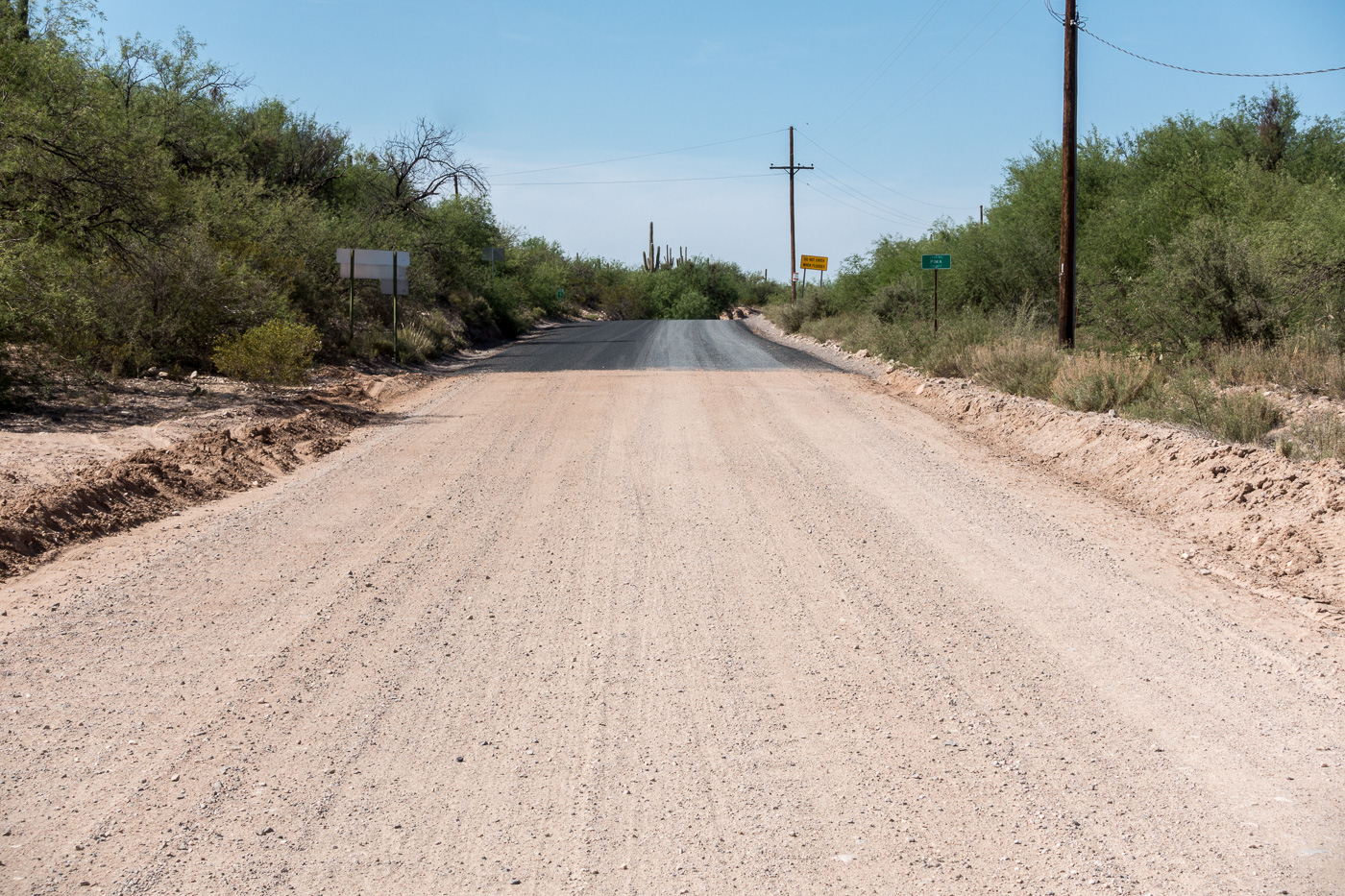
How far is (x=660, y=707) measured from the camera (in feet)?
16.8

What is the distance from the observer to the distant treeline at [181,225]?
594 inches

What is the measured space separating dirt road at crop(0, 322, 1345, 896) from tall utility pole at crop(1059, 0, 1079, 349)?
36.1 feet

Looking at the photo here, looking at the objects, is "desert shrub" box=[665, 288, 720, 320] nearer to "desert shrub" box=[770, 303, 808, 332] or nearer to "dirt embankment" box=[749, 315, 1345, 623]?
"desert shrub" box=[770, 303, 808, 332]

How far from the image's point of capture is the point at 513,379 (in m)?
22.3

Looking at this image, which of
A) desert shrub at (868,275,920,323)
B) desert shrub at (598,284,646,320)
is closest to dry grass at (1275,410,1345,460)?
desert shrub at (868,275,920,323)

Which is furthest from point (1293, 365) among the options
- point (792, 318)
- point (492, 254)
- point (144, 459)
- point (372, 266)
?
point (492, 254)

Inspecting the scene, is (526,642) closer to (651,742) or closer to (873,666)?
(651,742)

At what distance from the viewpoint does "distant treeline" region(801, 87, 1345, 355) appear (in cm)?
1797

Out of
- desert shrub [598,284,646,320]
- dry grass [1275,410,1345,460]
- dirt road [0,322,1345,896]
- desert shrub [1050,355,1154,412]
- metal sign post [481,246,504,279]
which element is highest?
desert shrub [598,284,646,320]

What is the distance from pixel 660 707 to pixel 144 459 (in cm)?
788

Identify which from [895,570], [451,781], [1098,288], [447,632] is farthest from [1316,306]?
[451,781]

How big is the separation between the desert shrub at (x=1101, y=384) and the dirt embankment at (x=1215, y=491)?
0.43 metres

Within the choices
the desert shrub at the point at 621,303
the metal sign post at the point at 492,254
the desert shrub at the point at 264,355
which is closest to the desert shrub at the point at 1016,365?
the desert shrub at the point at 264,355

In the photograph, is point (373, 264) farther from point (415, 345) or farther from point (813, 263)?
point (813, 263)
